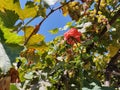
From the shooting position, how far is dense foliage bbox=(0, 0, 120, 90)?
1.00 metres

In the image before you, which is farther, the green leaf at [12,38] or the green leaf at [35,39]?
the green leaf at [35,39]

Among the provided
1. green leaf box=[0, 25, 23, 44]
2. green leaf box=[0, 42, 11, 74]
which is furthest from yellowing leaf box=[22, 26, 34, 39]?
green leaf box=[0, 42, 11, 74]

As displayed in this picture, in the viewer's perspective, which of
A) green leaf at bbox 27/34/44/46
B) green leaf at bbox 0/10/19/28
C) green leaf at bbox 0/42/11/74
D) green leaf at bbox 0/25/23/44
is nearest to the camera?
green leaf at bbox 0/42/11/74

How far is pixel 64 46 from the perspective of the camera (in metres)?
2.38

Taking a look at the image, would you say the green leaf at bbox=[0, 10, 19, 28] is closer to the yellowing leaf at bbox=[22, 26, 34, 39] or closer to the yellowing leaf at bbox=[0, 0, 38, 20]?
the yellowing leaf at bbox=[0, 0, 38, 20]

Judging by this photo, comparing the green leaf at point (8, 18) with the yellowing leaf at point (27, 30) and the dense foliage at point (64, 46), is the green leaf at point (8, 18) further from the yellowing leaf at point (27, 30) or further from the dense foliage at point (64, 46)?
the yellowing leaf at point (27, 30)

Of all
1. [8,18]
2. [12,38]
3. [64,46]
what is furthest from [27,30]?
[64,46]

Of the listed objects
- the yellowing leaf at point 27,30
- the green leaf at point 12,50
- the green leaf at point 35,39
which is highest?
the yellowing leaf at point 27,30

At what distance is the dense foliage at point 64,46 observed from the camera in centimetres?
100

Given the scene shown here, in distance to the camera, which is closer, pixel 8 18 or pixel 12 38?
pixel 12 38

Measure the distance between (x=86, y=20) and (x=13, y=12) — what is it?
1381 mm

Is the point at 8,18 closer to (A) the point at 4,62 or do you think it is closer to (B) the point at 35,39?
(B) the point at 35,39

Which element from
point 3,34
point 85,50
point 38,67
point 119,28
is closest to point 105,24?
point 119,28

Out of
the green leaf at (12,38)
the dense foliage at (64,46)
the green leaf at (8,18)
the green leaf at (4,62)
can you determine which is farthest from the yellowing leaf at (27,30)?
the green leaf at (4,62)
